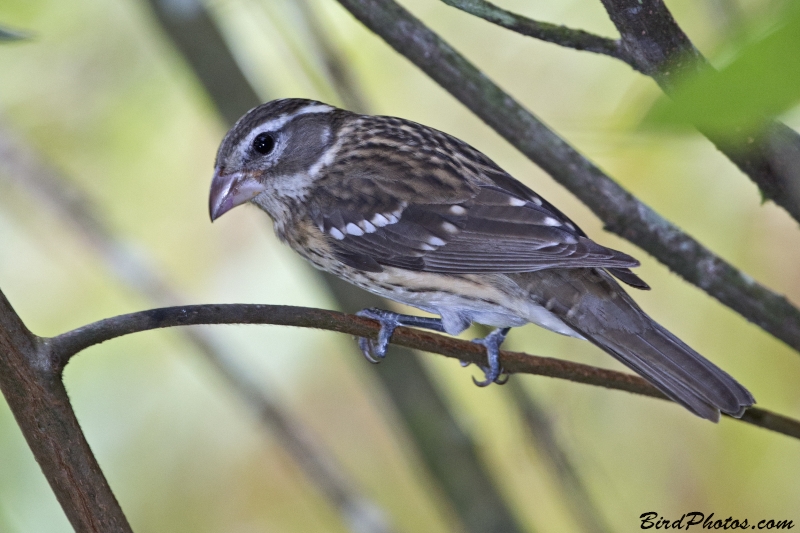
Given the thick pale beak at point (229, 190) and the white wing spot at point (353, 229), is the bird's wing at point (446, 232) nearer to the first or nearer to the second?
the white wing spot at point (353, 229)

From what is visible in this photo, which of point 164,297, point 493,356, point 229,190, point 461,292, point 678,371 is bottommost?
point 678,371

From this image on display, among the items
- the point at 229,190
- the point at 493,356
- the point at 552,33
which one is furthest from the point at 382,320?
the point at 552,33

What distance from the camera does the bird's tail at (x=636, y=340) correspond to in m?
2.22

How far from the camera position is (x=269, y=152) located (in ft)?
10.6

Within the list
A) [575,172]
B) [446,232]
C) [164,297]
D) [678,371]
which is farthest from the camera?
[164,297]

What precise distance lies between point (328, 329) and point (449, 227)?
44.9 inches

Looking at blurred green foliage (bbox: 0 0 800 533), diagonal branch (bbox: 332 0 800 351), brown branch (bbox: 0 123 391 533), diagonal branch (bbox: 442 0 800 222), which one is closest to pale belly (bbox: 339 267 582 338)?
diagonal branch (bbox: 332 0 800 351)

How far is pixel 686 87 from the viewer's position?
616 mm

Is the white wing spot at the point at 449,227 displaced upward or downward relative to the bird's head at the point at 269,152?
downward

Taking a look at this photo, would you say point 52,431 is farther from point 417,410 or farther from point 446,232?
point 417,410

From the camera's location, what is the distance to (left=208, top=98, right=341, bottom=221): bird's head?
10.0 feet

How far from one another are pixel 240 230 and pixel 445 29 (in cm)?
176

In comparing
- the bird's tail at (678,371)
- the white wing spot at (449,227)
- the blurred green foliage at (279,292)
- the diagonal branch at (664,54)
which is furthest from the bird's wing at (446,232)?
the blurred green foliage at (279,292)

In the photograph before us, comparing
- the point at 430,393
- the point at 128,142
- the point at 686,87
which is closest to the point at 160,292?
the point at 430,393
